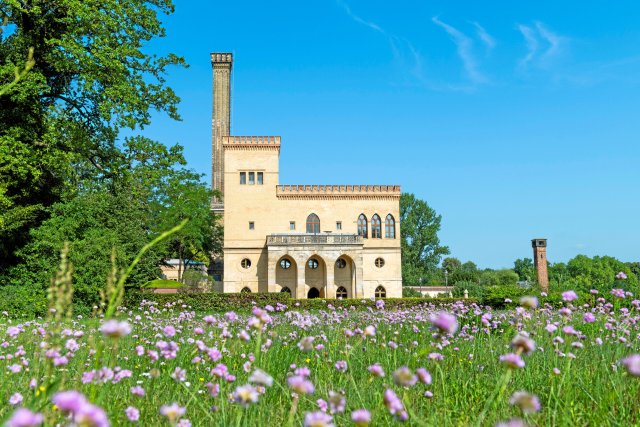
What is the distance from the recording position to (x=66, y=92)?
20.8 meters

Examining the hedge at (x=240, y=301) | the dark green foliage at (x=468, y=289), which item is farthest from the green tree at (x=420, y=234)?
the hedge at (x=240, y=301)

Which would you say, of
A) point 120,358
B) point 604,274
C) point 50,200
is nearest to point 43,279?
point 50,200

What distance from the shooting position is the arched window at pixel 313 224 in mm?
42750

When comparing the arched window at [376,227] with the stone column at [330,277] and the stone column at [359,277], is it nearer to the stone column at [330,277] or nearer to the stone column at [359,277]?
the stone column at [359,277]

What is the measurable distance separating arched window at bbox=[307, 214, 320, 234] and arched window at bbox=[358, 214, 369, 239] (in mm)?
3323

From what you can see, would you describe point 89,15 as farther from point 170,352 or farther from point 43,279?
point 170,352

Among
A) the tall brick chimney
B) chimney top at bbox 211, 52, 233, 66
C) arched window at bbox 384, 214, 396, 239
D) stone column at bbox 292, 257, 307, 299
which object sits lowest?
stone column at bbox 292, 257, 307, 299

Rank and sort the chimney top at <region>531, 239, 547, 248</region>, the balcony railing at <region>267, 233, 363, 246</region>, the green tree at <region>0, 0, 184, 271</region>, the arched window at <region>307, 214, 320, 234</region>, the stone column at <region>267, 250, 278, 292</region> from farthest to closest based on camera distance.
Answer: the chimney top at <region>531, 239, 547, 248</region>, the arched window at <region>307, 214, 320, 234</region>, the balcony railing at <region>267, 233, 363, 246</region>, the stone column at <region>267, 250, 278, 292</region>, the green tree at <region>0, 0, 184, 271</region>

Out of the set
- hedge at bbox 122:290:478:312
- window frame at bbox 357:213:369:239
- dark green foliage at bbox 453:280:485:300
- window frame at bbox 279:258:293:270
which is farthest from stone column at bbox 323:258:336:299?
dark green foliage at bbox 453:280:485:300

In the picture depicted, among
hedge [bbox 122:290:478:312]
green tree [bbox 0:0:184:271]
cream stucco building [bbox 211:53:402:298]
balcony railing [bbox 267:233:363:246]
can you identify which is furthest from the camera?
cream stucco building [bbox 211:53:402:298]

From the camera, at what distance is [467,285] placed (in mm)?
47844

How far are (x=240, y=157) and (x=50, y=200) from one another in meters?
21.3

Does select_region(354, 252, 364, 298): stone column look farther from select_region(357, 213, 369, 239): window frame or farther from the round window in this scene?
the round window

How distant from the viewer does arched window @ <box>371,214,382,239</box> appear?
43219 millimetres
